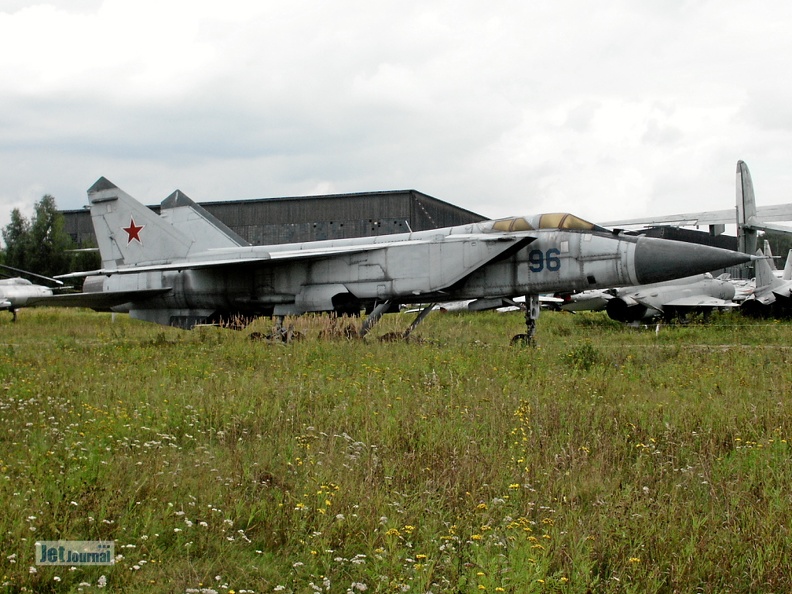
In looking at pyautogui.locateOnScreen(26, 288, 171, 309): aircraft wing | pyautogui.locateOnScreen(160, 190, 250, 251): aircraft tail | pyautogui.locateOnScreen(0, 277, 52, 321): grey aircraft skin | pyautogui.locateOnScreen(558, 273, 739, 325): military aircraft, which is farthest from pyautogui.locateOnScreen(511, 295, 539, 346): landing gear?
pyautogui.locateOnScreen(0, 277, 52, 321): grey aircraft skin

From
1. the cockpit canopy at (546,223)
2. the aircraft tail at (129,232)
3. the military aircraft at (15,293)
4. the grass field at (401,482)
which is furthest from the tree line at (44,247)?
the grass field at (401,482)

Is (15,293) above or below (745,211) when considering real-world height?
below

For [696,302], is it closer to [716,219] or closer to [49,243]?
[716,219]

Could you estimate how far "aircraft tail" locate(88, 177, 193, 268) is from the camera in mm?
17375

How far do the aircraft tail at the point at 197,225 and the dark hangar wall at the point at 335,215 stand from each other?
905 inches

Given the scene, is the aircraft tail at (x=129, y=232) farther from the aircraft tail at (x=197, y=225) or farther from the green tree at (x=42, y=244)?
the green tree at (x=42, y=244)

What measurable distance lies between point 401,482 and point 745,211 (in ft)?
70.4

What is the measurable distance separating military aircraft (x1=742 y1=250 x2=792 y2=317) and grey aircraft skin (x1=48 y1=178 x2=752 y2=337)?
11634 mm

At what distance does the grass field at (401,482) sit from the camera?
3.51m

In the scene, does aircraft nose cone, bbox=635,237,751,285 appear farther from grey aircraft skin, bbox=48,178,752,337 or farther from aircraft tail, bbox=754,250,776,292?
aircraft tail, bbox=754,250,776,292

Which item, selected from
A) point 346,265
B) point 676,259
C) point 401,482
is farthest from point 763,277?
point 401,482

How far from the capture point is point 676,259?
501 inches

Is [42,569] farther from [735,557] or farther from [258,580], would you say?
[735,557]

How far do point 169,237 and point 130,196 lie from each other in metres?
1.48
